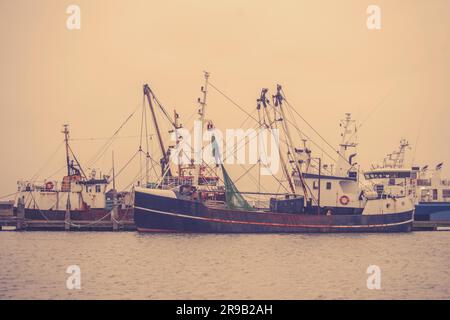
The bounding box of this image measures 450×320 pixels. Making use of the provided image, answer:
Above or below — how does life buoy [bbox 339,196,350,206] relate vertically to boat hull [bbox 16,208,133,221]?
above

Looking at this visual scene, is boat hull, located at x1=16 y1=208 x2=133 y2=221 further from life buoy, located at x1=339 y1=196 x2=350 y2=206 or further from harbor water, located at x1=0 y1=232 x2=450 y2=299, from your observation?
life buoy, located at x1=339 y1=196 x2=350 y2=206

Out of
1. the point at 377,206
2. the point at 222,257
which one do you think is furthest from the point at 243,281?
the point at 377,206

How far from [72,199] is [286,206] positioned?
24419 mm

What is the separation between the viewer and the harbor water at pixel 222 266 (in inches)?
1623

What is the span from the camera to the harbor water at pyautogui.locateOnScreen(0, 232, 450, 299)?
4122 centimetres

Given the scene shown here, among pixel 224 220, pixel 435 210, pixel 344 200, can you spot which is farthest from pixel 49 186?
pixel 435 210

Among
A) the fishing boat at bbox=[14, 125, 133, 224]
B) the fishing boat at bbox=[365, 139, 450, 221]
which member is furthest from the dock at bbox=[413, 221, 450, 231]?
the fishing boat at bbox=[14, 125, 133, 224]

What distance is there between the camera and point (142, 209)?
2822 inches

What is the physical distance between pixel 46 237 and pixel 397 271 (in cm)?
3488

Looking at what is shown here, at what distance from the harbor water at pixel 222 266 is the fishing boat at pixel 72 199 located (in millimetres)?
10303

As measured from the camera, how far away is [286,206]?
78.1 meters

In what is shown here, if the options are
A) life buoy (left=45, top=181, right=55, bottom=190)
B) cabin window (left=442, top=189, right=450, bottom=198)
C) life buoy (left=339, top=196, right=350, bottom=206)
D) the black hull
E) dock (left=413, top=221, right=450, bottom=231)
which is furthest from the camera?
cabin window (left=442, top=189, right=450, bottom=198)

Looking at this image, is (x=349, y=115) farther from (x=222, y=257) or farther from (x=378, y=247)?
(x=222, y=257)

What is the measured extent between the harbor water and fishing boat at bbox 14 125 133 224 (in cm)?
1030
